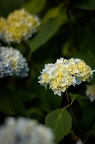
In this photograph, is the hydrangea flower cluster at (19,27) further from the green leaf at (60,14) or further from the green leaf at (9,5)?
the green leaf at (9,5)

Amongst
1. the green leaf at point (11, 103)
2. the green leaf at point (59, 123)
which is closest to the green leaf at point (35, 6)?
the green leaf at point (11, 103)

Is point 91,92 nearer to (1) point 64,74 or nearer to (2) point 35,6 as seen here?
(1) point 64,74

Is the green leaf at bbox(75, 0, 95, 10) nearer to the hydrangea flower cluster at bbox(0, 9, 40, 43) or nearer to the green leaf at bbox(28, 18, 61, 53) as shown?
the green leaf at bbox(28, 18, 61, 53)

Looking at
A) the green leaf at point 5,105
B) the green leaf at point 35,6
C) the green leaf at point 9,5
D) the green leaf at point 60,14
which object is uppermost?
the green leaf at point 9,5

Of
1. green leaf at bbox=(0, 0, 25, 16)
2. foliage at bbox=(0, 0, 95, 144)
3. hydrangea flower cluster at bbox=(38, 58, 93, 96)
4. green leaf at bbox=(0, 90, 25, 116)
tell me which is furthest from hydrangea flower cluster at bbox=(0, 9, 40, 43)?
green leaf at bbox=(0, 0, 25, 16)

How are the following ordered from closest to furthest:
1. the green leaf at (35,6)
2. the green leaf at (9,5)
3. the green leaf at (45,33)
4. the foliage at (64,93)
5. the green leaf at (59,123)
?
the green leaf at (59,123)
the foliage at (64,93)
the green leaf at (45,33)
the green leaf at (35,6)
the green leaf at (9,5)

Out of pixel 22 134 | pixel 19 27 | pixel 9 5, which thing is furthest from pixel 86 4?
pixel 9 5
